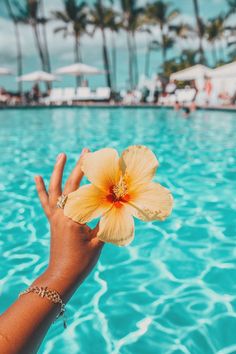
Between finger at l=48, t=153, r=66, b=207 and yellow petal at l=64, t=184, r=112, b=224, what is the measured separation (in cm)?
24

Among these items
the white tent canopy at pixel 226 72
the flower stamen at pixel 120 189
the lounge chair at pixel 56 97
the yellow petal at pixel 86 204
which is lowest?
the lounge chair at pixel 56 97

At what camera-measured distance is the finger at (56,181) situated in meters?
0.89

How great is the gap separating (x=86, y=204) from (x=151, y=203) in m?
0.10

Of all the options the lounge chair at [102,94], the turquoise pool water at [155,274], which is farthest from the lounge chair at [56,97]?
the turquoise pool water at [155,274]

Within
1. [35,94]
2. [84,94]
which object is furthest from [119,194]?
[35,94]

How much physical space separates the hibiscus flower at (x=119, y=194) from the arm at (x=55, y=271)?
20cm

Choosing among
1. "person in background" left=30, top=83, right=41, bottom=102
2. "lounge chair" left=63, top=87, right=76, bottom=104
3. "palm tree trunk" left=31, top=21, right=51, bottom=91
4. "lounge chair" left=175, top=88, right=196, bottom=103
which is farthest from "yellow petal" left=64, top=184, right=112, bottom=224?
"palm tree trunk" left=31, top=21, right=51, bottom=91

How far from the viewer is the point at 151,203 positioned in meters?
0.65

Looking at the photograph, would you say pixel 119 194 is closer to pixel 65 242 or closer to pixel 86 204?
pixel 86 204

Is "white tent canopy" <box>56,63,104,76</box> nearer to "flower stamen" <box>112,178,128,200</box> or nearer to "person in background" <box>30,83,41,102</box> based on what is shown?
"person in background" <box>30,83,41,102</box>

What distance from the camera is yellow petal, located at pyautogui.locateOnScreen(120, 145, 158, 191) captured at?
2.16 feet

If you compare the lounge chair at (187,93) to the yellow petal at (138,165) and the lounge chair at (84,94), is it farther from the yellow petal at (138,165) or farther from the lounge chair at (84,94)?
the lounge chair at (84,94)

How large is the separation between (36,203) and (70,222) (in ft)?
18.0

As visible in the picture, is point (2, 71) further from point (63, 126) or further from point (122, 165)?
point (122, 165)
